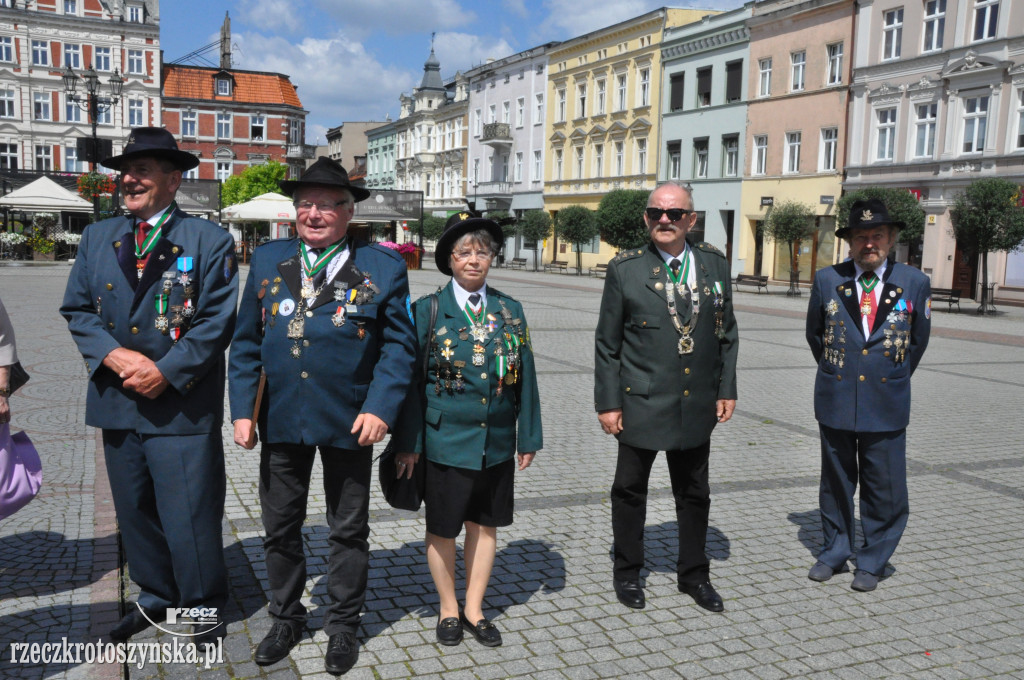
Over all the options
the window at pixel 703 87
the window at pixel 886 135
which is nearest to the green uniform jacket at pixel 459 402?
the window at pixel 886 135

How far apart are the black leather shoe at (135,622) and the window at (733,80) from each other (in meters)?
39.1

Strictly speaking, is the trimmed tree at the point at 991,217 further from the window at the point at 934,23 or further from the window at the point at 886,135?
the window at the point at 934,23

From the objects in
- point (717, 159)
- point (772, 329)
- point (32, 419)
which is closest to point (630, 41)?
point (717, 159)

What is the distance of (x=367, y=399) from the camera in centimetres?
366

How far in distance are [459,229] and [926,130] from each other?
31.3 metres

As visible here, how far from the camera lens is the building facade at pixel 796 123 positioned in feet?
112

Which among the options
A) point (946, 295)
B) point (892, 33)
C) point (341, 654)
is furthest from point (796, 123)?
point (341, 654)

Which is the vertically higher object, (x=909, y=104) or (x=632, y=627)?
(x=909, y=104)

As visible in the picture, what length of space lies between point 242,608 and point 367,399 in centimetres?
127

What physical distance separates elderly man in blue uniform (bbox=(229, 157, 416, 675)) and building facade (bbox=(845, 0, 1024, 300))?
28.8 metres

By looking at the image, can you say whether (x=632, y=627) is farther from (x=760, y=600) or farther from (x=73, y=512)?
(x=73, y=512)

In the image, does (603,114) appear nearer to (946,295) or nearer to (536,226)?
(536,226)

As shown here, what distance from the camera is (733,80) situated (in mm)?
40000

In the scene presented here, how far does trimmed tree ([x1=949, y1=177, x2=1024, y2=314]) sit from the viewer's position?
24.0 m
